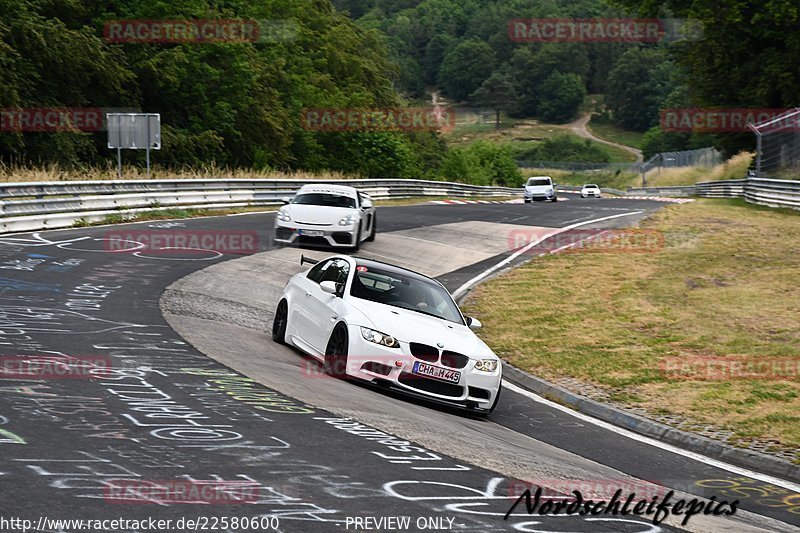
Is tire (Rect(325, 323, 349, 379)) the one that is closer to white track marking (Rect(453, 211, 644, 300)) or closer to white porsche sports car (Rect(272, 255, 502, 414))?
white porsche sports car (Rect(272, 255, 502, 414))

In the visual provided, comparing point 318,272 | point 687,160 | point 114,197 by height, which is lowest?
point 318,272

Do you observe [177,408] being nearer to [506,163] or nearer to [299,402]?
[299,402]

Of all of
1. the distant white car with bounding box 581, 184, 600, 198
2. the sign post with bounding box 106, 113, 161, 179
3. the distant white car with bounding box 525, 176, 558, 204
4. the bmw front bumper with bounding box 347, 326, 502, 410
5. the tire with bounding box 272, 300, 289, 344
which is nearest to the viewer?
the bmw front bumper with bounding box 347, 326, 502, 410

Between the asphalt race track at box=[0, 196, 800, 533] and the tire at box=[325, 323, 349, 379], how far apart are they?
20 cm

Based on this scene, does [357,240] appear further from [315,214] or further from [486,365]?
[486,365]

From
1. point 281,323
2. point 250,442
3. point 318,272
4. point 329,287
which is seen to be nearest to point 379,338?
point 329,287

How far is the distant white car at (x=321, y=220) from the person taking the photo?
2284cm

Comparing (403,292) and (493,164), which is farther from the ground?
(493,164)

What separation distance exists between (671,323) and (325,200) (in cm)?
969

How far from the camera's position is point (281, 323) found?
13227mm

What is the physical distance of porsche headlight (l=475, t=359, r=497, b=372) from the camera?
10.8 m

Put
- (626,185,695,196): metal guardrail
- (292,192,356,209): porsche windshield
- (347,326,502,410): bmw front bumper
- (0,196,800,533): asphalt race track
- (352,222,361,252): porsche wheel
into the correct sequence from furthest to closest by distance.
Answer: (626,185,695,196): metal guardrail, (292,192,356,209): porsche windshield, (352,222,361,252): porsche wheel, (347,326,502,410): bmw front bumper, (0,196,800,533): asphalt race track

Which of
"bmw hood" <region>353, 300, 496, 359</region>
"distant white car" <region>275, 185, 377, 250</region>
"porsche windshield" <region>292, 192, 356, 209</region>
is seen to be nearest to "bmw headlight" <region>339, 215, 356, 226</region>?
"distant white car" <region>275, 185, 377, 250</region>

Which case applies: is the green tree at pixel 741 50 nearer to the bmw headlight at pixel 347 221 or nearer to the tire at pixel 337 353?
the bmw headlight at pixel 347 221
